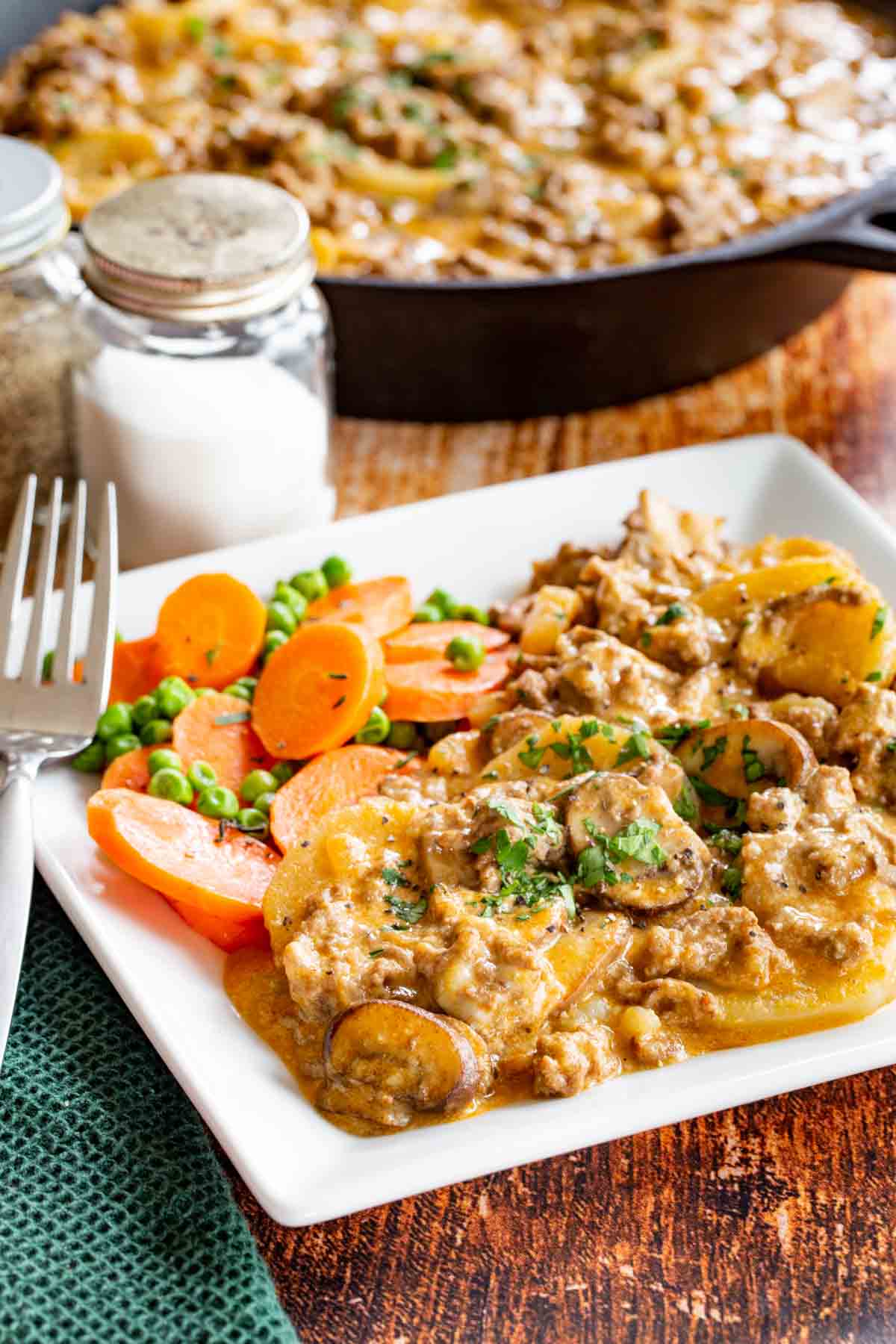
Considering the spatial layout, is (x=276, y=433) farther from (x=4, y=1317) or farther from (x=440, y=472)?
(x=4, y=1317)

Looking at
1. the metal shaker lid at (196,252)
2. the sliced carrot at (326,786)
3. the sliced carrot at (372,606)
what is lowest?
the sliced carrot at (326,786)

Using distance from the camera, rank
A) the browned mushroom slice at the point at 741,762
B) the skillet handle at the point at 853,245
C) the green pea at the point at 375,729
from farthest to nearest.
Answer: the skillet handle at the point at 853,245 < the green pea at the point at 375,729 < the browned mushroom slice at the point at 741,762

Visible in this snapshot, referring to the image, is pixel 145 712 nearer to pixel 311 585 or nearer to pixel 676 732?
pixel 311 585

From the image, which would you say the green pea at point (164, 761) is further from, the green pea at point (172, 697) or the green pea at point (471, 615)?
the green pea at point (471, 615)

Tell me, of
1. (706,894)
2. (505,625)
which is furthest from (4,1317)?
(505,625)

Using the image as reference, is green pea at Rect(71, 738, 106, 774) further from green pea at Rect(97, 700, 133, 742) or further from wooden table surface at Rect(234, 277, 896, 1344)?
wooden table surface at Rect(234, 277, 896, 1344)

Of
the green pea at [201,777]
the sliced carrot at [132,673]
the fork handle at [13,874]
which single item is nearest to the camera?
the fork handle at [13,874]

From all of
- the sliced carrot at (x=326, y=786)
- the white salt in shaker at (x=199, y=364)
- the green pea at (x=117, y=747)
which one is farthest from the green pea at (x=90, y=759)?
the white salt in shaker at (x=199, y=364)
